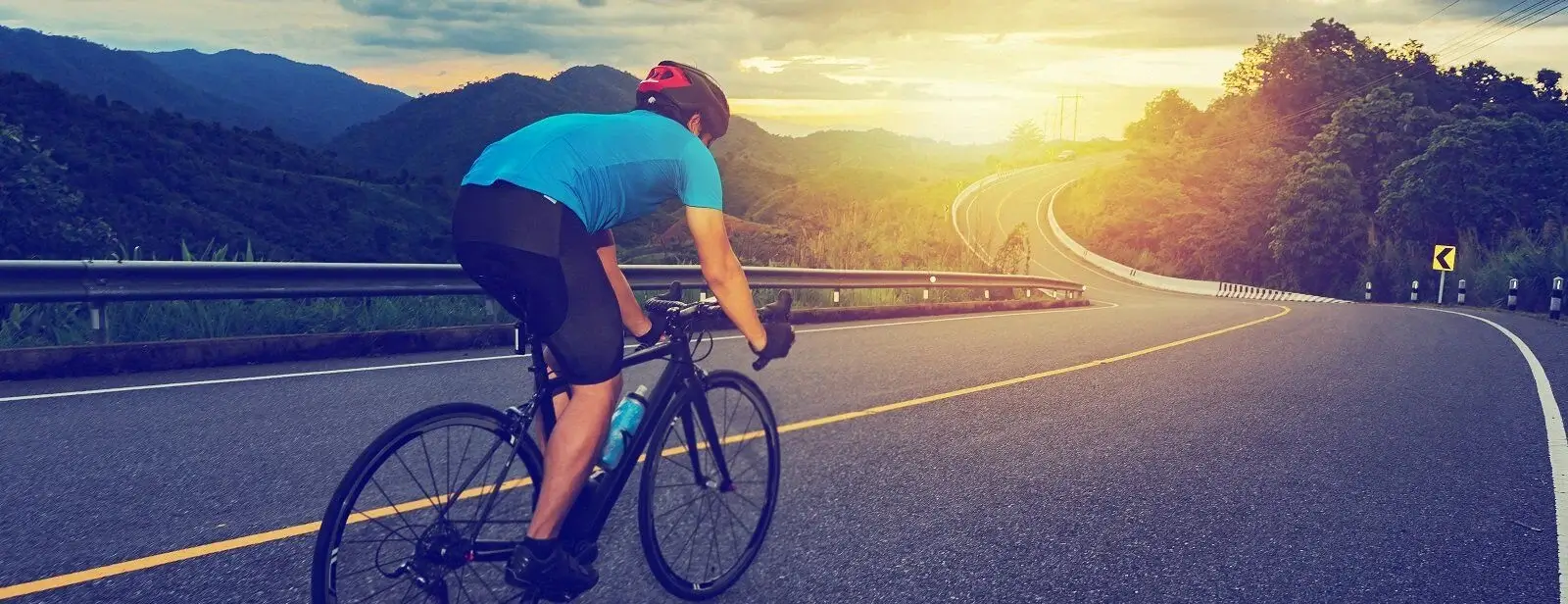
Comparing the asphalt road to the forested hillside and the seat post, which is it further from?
the forested hillside

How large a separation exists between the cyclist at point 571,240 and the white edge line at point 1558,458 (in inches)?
144

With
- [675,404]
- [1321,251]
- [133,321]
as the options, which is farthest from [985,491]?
[1321,251]

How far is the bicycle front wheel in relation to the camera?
11.5 ft

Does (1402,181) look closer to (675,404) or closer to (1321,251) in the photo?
(1321,251)

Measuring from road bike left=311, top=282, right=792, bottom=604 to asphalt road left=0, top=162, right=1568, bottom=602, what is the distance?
0.35 meters

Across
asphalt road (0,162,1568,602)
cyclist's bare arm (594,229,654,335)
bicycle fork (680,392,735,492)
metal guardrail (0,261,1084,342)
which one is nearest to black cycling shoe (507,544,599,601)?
asphalt road (0,162,1568,602)

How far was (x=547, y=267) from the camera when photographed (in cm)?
302

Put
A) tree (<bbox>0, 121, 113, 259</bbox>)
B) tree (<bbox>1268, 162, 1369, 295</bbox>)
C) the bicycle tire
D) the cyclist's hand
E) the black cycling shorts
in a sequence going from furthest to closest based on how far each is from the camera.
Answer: tree (<bbox>1268, 162, 1369, 295</bbox>) < tree (<bbox>0, 121, 113, 259</bbox>) < the cyclist's hand < the black cycling shorts < the bicycle tire

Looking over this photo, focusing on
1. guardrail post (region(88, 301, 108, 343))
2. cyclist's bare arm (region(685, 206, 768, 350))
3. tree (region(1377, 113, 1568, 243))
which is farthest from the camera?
tree (region(1377, 113, 1568, 243))

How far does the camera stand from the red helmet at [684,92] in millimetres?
3289

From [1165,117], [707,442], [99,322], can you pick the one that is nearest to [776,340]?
[707,442]

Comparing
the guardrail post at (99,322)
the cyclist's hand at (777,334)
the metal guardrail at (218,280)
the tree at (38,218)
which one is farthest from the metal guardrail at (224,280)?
the tree at (38,218)

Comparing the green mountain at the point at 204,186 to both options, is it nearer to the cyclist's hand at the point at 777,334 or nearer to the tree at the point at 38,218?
the tree at the point at 38,218

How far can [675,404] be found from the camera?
3.54 meters
